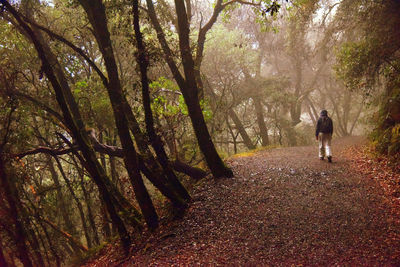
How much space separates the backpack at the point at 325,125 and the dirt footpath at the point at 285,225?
198 cm

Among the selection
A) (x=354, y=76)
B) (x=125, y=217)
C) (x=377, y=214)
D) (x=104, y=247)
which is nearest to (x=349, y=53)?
(x=354, y=76)

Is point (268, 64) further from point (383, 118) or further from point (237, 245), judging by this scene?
point (237, 245)

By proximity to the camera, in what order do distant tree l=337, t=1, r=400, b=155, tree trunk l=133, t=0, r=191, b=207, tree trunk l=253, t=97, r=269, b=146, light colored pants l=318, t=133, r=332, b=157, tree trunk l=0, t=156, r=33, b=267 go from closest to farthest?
tree trunk l=133, t=0, r=191, b=207
tree trunk l=0, t=156, r=33, b=267
distant tree l=337, t=1, r=400, b=155
light colored pants l=318, t=133, r=332, b=157
tree trunk l=253, t=97, r=269, b=146

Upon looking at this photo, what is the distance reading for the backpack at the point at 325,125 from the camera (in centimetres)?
966

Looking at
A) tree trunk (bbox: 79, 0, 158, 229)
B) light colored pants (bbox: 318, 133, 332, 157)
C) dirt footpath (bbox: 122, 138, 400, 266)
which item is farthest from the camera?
light colored pants (bbox: 318, 133, 332, 157)

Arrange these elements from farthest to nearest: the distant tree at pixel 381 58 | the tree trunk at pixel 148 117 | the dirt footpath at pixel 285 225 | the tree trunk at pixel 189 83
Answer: the distant tree at pixel 381 58 → the tree trunk at pixel 189 83 → the tree trunk at pixel 148 117 → the dirt footpath at pixel 285 225

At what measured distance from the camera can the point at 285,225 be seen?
5.29 metres

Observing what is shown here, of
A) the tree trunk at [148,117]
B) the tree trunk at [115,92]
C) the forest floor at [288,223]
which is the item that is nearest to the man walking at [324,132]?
the forest floor at [288,223]

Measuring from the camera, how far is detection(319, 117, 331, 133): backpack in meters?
9.66

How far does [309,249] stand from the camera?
4457 mm

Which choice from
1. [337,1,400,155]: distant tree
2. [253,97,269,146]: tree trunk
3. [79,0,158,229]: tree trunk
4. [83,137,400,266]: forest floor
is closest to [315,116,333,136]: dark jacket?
[337,1,400,155]: distant tree

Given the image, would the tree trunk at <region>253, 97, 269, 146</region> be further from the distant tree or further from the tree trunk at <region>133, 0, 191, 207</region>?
the tree trunk at <region>133, 0, 191, 207</region>

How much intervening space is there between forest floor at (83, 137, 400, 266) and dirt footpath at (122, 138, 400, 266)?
0.05ft

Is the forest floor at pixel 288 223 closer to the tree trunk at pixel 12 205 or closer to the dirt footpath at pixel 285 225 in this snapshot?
the dirt footpath at pixel 285 225
